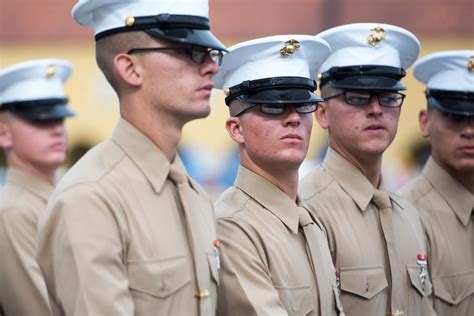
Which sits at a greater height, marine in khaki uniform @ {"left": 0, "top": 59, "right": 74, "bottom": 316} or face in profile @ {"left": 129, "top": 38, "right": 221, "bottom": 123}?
face in profile @ {"left": 129, "top": 38, "right": 221, "bottom": 123}

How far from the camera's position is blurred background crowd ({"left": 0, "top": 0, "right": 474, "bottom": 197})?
547 inches

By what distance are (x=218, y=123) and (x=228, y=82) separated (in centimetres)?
848

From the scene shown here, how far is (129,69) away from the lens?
487 cm

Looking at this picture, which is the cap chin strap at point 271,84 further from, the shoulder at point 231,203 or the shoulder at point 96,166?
the shoulder at point 96,166

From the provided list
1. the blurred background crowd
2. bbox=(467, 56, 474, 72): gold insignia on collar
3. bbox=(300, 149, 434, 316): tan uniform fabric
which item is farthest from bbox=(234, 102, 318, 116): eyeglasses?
the blurred background crowd

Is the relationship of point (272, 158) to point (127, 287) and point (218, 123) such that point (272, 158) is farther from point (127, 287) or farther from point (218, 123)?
point (218, 123)

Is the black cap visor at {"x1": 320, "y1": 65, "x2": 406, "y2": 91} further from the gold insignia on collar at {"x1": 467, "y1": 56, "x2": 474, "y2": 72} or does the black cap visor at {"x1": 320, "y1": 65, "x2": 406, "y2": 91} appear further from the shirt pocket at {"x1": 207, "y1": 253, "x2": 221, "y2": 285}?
the shirt pocket at {"x1": 207, "y1": 253, "x2": 221, "y2": 285}

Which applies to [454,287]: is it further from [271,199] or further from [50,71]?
[50,71]

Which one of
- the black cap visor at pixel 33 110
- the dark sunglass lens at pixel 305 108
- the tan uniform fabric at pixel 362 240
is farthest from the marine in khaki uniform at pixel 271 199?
the black cap visor at pixel 33 110

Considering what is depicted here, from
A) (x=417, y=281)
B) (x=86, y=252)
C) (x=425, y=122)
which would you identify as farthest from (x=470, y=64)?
(x=86, y=252)

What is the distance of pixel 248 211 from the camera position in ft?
18.7

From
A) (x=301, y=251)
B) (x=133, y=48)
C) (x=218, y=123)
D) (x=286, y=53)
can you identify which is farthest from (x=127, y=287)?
(x=218, y=123)

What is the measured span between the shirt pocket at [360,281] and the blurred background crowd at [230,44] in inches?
294

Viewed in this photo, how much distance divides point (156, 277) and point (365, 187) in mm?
2108
